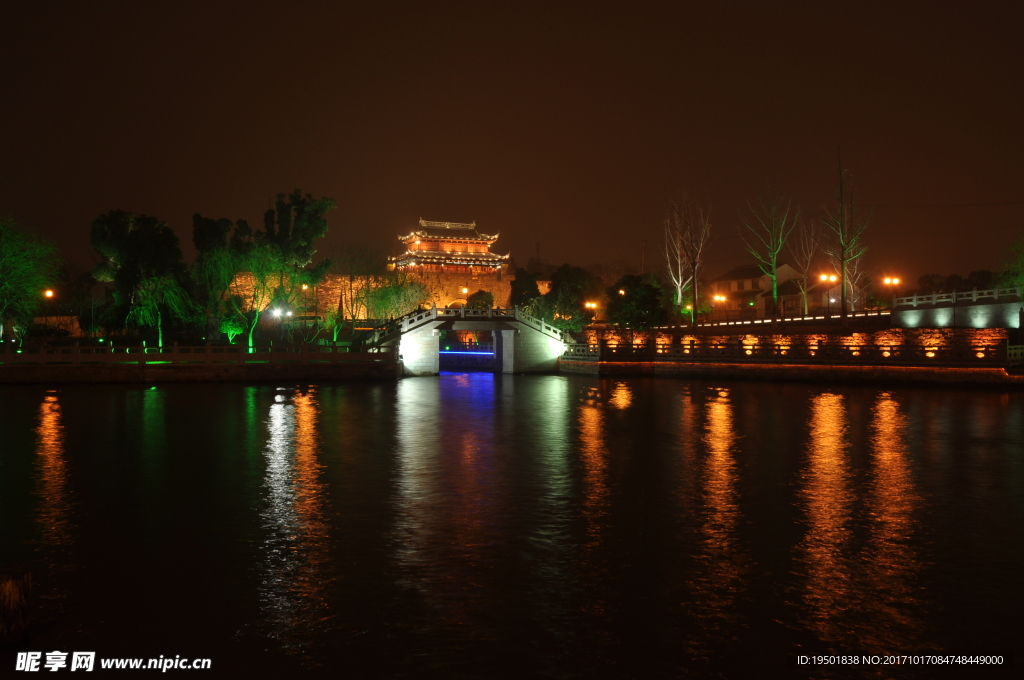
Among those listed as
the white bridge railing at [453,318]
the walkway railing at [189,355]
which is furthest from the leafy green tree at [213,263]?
the white bridge railing at [453,318]

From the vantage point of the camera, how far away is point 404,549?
894 centimetres

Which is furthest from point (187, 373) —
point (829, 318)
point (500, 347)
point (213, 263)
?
point (829, 318)

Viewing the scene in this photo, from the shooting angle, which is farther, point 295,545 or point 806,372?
point 806,372

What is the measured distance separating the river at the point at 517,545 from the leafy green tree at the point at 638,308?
88.5 feet

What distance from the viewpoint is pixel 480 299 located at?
218ft

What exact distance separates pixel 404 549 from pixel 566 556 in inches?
72.4

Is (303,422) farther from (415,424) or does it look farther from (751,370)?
(751,370)

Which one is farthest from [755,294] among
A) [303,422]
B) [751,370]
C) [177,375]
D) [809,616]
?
[809,616]

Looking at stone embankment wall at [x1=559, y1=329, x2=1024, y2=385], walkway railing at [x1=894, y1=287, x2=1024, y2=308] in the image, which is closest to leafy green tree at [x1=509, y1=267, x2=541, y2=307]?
stone embankment wall at [x1=559, y1=329, x2=1024, y2=385]

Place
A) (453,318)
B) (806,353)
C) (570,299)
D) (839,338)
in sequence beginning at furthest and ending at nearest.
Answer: (570,299) → (453,318) → (839,338) → (806,353)

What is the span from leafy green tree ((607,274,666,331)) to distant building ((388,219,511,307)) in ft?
80.4

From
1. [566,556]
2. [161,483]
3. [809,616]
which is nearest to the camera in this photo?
[809,616]

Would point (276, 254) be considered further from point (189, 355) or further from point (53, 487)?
point (53, 487)

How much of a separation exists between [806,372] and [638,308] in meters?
13.6
